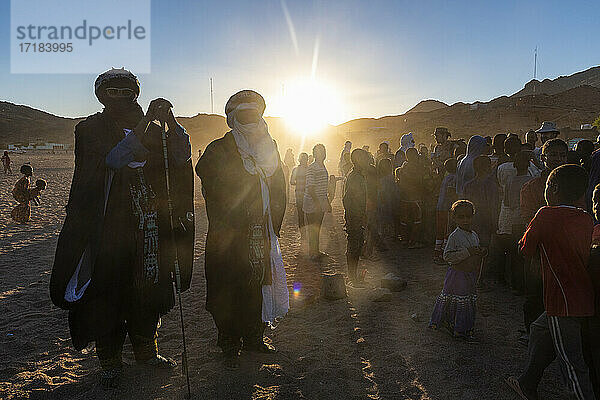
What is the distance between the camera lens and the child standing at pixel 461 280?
168 inches

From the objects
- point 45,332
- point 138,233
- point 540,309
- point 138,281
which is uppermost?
point 138,233

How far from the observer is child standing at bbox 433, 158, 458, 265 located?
724 centimetres

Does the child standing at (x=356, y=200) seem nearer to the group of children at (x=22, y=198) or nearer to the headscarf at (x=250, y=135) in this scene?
the headscarf at (x=250, y=135)

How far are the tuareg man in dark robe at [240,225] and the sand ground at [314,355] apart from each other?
49 centimetres

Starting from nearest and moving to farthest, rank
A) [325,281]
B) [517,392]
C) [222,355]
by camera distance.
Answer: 1. [517,392]
2. [222,355]
3. [325,281]

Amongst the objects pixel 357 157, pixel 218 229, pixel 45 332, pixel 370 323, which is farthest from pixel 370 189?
pixel 45 332

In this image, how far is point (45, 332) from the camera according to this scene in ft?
15.7

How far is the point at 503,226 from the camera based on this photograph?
226 inches

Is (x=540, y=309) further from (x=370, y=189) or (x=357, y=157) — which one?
(x=370, y=189)

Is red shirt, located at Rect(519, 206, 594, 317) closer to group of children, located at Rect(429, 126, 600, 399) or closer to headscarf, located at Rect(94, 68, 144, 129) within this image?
group of children, located at Rect(429, 126, 600, 399)

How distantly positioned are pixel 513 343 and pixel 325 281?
2.29 metres

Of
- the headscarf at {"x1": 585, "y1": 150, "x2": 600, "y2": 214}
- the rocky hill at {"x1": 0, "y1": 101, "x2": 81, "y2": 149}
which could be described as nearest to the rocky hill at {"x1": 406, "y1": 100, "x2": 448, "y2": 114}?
the rocky hill at {"x1": 0, "y1": 101, "x2": 81, "y2": 149}

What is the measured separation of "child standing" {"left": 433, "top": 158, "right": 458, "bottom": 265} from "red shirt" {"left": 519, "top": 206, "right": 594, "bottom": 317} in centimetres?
446

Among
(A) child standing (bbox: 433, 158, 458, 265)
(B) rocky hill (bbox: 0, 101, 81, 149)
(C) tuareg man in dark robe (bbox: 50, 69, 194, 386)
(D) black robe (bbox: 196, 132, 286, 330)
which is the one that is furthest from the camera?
(B) rocky hill (bbox: 0, 101, 81, 149)
